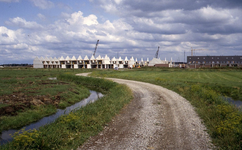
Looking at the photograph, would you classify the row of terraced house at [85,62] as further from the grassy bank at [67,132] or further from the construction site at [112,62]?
the grassy bank at [67,132]

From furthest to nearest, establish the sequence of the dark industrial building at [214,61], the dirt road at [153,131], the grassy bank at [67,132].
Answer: the dark industrial building at [214,61] → the dirt road at [153,131] → the grassy bank at [67,132]

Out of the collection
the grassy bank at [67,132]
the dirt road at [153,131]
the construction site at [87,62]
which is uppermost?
the construction site at [87,62]

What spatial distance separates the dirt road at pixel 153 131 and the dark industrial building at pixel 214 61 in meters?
105

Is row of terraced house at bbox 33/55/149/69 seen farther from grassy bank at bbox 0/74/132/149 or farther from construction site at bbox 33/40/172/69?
grassy bank at bbox 0/74/132/149

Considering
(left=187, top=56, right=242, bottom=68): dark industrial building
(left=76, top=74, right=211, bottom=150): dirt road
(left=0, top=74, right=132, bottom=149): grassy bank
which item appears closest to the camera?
(left=0, top=74, right=132, bottom=149): grassy bank

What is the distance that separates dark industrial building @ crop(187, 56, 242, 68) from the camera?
11238 cm

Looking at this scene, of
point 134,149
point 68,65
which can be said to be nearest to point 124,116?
point 134,149

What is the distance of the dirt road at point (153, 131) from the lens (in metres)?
7.96

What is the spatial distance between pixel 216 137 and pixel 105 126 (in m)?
5.25

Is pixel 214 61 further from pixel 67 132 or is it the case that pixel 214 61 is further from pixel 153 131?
pixel 67 132

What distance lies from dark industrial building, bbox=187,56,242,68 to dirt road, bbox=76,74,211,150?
4146 inches

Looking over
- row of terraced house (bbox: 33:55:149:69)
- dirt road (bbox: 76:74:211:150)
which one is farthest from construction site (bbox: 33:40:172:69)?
dirt road (bbox: 76:74:211:150)

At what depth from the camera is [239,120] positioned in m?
9.51

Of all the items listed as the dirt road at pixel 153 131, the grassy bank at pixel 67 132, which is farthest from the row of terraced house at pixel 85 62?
the grassy bank at pixel 67 132
